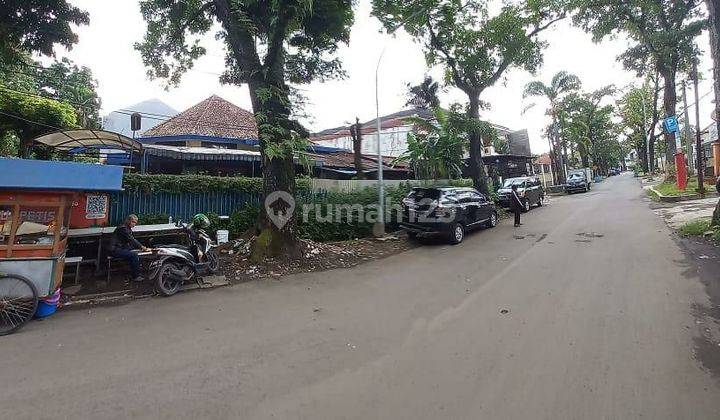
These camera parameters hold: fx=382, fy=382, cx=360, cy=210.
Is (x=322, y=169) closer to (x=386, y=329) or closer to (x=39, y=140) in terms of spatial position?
(x=39, y=140)

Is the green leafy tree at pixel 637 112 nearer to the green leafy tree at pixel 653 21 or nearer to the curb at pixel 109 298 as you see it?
the green leafy tree at pixel 653 21

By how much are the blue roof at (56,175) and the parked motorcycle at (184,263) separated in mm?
1453

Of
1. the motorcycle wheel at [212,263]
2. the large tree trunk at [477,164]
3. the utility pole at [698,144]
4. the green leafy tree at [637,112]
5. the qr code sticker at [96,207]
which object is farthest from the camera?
the green leafy tree at [637,112]

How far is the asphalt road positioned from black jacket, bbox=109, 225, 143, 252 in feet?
4.31

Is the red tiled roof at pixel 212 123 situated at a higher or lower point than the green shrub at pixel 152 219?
higher

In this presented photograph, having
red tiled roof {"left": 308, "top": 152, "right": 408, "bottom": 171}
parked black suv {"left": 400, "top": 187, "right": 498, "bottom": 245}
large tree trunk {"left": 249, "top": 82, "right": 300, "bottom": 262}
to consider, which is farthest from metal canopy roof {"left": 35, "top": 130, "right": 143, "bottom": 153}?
red tiled roof {"left": 308, "top": 152, "right": 408, "bottom": 171}

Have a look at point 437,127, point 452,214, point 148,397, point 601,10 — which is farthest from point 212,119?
point 148,397

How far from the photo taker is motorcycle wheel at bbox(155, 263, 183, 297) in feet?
21.6

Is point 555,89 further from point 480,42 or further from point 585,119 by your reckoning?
point 480,42

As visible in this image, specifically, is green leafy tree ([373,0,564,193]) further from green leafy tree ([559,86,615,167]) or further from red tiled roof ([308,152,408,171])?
green leafy tree ([559,86,615,167])

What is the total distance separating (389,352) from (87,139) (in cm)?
940

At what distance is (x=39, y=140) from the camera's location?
9.30 metres

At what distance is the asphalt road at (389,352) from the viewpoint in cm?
313

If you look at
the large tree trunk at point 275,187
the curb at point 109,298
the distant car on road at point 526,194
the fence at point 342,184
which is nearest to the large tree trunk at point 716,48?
the distant car on road at point 526,194
